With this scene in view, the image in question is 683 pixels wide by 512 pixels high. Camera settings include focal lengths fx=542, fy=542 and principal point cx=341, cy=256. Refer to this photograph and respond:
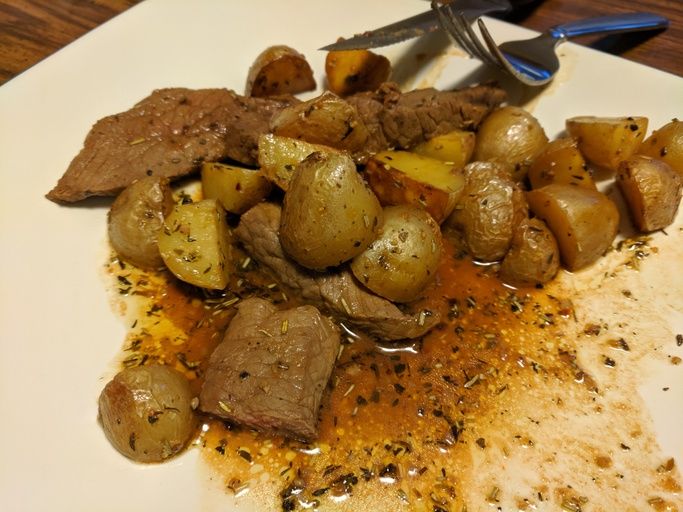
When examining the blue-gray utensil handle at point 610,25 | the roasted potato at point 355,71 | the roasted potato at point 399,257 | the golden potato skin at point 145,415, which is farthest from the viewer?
the blue-gray utensil handle at point 610,25

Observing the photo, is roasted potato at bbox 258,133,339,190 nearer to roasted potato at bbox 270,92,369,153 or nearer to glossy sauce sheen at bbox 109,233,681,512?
roasted potato at bbox 270,92,369,153

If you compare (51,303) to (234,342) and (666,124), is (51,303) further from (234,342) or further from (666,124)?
(666,124)

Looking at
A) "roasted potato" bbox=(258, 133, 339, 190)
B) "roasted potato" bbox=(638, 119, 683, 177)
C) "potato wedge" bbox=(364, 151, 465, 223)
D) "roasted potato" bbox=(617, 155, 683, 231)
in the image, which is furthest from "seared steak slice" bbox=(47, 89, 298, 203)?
"roasted potato" bbox=(638, 119, 683, 177)

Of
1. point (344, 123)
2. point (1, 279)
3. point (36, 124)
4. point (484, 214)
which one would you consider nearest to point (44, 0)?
point (36, 124)

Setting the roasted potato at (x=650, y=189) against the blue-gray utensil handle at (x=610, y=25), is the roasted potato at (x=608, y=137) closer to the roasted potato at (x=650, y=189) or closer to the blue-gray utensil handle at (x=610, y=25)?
the roasted potato at (x=650, y=189)

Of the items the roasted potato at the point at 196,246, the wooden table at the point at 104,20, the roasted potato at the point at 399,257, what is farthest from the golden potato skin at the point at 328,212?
the wooden table at the point at 104,20

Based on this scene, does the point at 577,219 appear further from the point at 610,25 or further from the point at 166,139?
the point at 166,139
